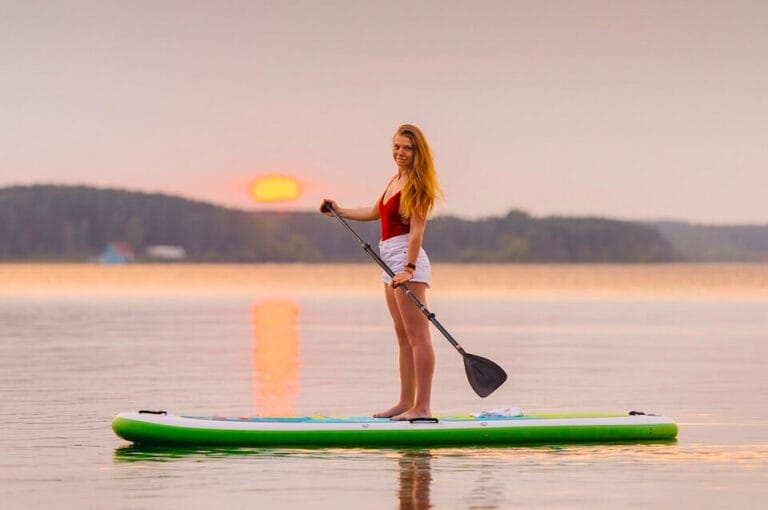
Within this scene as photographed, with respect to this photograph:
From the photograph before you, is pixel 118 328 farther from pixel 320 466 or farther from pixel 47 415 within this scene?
pixel 320 466

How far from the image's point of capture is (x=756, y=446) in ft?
41.1

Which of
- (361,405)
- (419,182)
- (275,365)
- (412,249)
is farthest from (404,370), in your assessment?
(275,365)

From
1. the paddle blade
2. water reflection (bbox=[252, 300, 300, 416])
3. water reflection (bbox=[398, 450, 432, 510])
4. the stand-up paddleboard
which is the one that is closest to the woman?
the stand-up paddleboard

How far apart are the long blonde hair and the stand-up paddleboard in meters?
1.48

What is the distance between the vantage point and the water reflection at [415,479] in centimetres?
963

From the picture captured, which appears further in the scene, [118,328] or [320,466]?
[118,328]

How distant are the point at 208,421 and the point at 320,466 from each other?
50.0 inches

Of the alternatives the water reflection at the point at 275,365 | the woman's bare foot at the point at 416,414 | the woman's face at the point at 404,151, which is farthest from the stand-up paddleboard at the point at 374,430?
the water reflection at the point at 275,365

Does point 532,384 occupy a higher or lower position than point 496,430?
higher

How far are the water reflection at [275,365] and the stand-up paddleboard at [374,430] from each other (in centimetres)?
316

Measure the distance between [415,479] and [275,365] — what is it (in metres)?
11.8

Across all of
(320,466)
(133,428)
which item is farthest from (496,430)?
(133,428)

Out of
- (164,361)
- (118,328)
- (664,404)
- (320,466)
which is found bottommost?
(320,466)

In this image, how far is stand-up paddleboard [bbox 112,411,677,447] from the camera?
12031 mm
